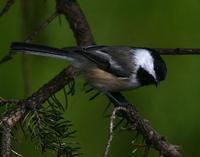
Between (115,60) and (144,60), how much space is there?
105 millimetres

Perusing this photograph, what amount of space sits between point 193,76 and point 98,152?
12.3 inches

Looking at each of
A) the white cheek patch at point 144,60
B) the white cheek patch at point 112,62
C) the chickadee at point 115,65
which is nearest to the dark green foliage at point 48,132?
the chickadee at point 115,65

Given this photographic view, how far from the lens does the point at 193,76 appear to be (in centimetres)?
155

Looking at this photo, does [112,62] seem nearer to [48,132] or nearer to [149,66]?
[149,66]

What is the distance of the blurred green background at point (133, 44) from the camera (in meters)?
1.53

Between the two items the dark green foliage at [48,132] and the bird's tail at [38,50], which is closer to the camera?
the dark green foliage at [48,132]

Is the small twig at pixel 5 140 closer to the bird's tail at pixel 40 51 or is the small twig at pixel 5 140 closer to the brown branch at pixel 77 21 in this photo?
the bird's tail at pixel 40 51

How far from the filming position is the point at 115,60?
64.1 inches

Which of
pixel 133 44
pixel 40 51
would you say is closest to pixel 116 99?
pixel 40 51

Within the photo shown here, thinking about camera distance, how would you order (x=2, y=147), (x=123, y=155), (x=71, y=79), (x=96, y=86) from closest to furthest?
(x=2, y=147), (x=71, y=79), (x=96, y=86), (x=123, y=155)

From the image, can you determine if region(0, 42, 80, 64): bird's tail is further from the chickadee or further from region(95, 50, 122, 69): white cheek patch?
region(95, 50, 122, 69): white cheek patch

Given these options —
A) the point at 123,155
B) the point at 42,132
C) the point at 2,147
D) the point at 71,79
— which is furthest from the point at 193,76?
the point at 2,147

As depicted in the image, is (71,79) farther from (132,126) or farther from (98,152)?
(98,152)

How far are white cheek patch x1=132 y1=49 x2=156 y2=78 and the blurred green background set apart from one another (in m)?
0.04
